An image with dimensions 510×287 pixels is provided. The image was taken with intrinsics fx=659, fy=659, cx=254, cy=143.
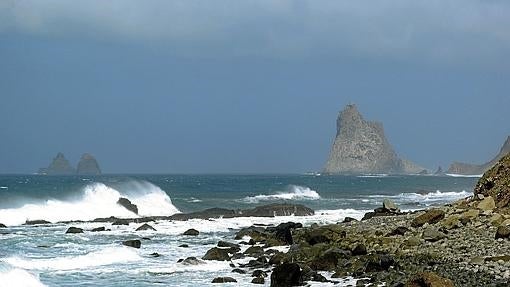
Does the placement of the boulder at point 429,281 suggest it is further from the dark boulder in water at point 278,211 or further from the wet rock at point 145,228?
the dark boulder in water at point 278,211

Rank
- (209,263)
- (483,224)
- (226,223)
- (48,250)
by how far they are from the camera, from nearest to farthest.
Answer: (209,263) → (483,224) → (48,250) → (226,223)

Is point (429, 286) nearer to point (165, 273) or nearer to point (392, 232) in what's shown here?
point (165, 273)

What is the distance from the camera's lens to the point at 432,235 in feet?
68.9

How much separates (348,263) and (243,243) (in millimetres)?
8011

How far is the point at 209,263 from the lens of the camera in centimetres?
2045

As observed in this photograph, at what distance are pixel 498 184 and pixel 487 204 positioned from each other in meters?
2.97

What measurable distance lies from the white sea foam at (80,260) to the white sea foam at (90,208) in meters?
18.6

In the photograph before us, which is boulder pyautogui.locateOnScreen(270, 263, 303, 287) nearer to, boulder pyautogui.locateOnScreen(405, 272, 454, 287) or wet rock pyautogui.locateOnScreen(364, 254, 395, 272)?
wet rock pyautogui.locateOnScreen(364, 254, 395, 272)

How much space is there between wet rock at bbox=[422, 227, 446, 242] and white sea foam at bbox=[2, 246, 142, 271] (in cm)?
936

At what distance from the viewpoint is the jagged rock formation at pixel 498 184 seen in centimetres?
2597

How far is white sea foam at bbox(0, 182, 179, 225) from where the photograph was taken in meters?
42.1

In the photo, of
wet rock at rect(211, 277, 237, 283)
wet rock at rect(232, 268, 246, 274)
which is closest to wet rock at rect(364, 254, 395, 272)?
wet rock at rect(232, 268, 246, 274)

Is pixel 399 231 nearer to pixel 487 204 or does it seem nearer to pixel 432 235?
pixel 432 235

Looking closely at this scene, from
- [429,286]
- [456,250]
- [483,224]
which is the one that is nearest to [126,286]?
[429,286]
